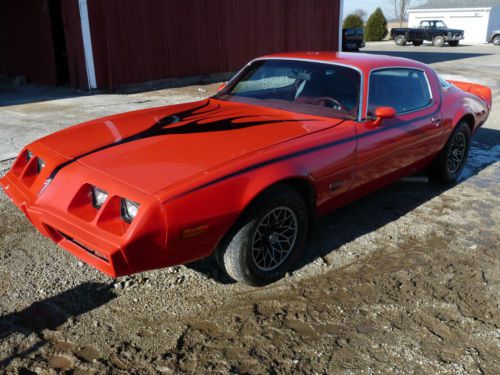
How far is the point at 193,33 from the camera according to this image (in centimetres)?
1294

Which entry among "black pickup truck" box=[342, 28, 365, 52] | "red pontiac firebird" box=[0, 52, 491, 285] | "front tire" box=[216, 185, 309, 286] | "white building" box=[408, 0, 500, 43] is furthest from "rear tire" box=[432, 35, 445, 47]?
"front tire" box=[216, 185, 309, 286]

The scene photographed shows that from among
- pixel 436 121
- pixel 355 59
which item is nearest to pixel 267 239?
pixel 355 59

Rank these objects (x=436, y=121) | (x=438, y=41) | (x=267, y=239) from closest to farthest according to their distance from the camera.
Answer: (x=267, y=239) < (x=436, y=121) < (x=438, y=41)

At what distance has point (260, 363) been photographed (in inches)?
101

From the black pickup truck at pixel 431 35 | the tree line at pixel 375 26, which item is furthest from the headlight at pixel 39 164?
the tree line at pixel 375 26

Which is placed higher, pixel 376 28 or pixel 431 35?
pixel 376 28

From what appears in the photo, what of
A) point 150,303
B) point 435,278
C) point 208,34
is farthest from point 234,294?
point 208,34

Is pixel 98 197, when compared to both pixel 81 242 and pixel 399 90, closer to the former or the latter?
pixel 81 242

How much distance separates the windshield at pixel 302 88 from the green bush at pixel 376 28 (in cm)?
3869

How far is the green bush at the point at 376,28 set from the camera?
40094mm

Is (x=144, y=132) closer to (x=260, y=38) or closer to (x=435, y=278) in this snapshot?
(x=435, y=278)

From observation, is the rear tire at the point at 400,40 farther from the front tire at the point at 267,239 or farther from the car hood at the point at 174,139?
the front tire at the point at 267,239

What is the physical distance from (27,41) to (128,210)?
39.5 feet

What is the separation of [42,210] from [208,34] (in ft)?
36.9
